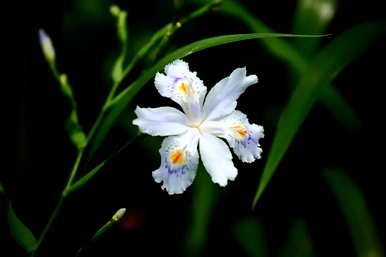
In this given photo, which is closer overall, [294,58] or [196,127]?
[196,127]

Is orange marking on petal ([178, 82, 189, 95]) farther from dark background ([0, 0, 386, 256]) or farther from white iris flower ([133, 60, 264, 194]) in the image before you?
dark background ([0, 0, 386, 256])

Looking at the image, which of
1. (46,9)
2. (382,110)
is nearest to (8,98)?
Answer: (46,9)

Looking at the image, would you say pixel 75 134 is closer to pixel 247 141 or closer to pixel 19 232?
pixel 19 232

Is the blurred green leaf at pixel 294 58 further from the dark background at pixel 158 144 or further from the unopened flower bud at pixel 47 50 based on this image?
the unopened flower bud at pixel 47 50

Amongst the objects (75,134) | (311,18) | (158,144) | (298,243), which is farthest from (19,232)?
(311,18)

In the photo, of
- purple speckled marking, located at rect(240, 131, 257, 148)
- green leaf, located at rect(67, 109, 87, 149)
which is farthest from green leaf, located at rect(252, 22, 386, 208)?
green leaf, located at rect(67, 109, 87, 149)

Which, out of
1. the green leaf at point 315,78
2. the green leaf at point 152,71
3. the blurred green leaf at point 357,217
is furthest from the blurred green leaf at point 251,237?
the green leaf at point 152,71

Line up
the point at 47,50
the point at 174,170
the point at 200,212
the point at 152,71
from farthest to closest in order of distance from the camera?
the point at 200,212
the point at 47,50
the point at 152,71
the point at 174,170
